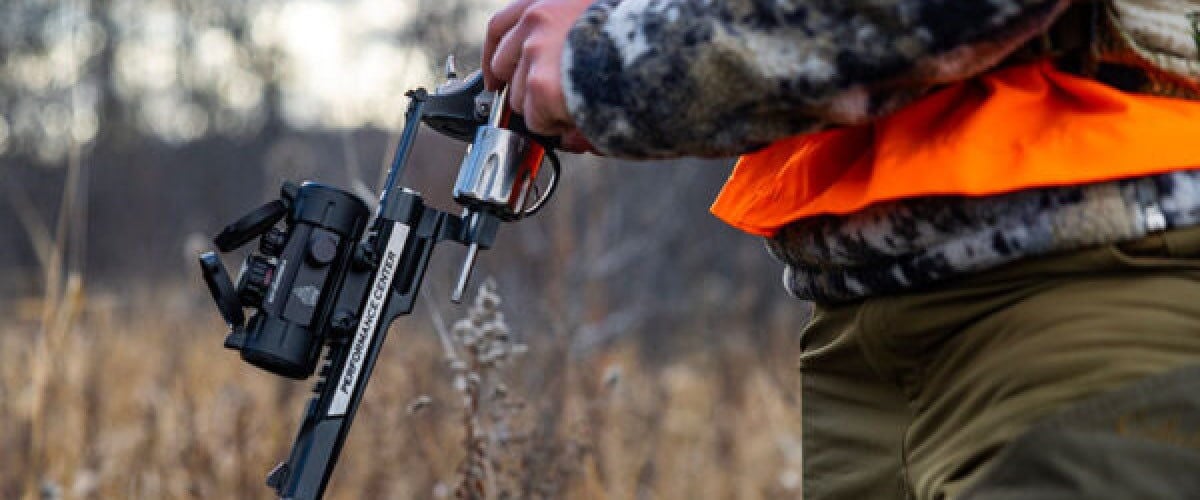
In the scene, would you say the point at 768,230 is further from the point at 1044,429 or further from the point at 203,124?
the point at 203,124

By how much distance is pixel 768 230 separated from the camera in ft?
5.29

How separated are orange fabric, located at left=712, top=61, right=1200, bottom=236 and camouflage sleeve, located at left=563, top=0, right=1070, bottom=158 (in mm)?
61

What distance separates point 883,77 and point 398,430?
2.73 metres

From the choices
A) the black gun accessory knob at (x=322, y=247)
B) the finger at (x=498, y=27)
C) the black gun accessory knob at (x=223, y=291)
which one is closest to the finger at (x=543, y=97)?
the finger at (x=498, y=27)

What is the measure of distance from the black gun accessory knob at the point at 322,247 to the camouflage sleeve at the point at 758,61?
48cm

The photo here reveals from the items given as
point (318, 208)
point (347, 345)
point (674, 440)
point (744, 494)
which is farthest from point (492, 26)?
point (674, 440)

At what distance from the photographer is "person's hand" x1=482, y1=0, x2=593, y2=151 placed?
1504 mm

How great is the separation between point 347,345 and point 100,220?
15.7 metres

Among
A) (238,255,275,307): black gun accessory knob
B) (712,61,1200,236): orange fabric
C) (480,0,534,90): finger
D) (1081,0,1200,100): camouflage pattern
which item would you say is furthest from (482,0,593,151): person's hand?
(1081,0,1200,100): camouflage pattern

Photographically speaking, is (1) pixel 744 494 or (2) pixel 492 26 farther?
(1) pixel 744 494

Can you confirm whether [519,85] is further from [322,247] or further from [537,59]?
[322,247]

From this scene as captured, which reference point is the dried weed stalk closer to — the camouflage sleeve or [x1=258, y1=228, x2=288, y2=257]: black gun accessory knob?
[x1=258, y1=228, x2=288, y2=257]: black gun accessory knob

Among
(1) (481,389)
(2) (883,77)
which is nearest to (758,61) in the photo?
(2) (883,77)

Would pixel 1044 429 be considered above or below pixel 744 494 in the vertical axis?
above
